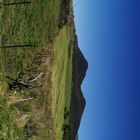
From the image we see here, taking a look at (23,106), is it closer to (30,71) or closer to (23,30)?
(30,71)

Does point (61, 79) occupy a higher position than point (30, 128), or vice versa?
point (61, 79)

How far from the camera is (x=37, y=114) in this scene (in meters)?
19.0

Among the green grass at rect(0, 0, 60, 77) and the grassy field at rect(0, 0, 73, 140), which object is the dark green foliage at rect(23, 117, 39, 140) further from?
the green grass at rect(0, 0, 60, 77)

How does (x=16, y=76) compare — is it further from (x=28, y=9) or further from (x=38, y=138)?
(x=38, y=138)

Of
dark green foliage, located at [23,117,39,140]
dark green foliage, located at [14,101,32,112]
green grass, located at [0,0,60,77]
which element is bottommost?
dark green foliage, located at [23,117,39,140]

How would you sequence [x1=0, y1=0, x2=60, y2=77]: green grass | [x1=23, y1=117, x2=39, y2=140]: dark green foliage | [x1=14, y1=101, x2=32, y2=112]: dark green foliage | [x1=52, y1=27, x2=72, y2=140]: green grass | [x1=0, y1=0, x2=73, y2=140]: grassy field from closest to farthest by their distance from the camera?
1. [x1=0, y1=0, x2=73, y2=140]: grassy field
2. [x1=0, y1=0, x2=60, y2=77]: green grass
3. [x1=14, y1=101, x2=32, y2=112]: dark green foliage
4. [x1=23, y1=117, x2=39, y2=140]: dark green foliage
5. [x1=52, y1=27, x2=72, y2=140]: green grass

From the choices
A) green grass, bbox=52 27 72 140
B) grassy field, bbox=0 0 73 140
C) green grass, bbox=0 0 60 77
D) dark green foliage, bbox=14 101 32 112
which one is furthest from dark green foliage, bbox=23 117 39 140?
green grass, bbox=52 27 72 140

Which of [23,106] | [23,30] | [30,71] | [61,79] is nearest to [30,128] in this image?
[23,106]

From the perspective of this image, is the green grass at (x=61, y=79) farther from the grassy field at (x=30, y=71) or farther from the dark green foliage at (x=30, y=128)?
the dark green foliage at (x=30, y=128)

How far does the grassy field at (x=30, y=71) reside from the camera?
529 inches

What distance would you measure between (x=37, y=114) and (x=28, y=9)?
202 inches

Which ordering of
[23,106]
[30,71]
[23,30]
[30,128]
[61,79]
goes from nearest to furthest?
[23,30] → [23,106] → [30,71] → [30,128] → [61,79]

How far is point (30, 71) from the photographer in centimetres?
1711

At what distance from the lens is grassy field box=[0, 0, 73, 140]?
1345 centimetres
